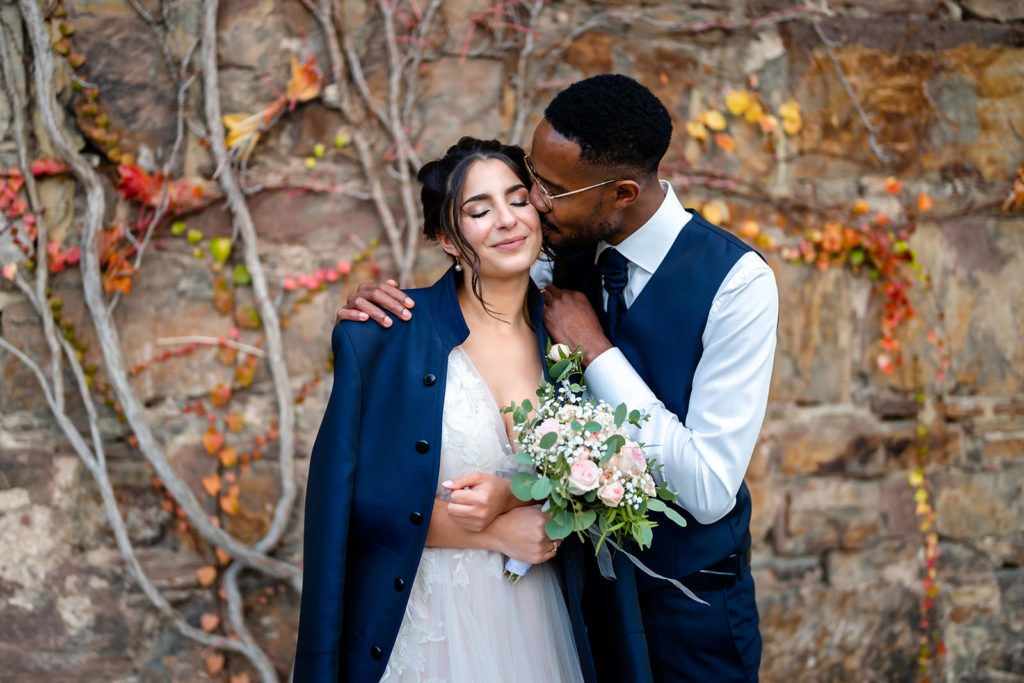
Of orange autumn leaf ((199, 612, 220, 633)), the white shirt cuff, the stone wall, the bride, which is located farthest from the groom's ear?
orange autumn leaf ((199, 612, 220, 633))

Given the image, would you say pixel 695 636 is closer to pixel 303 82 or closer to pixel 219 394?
pixel 219 394

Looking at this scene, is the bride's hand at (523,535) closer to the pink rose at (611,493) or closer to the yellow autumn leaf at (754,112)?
the pink rose at (611,493)

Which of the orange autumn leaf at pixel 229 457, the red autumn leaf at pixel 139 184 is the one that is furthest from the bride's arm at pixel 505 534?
the red autumn leaf at pixel 139 184

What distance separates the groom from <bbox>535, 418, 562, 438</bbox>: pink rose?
275 millimetres

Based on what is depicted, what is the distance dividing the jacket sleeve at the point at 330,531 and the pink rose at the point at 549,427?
466 mm

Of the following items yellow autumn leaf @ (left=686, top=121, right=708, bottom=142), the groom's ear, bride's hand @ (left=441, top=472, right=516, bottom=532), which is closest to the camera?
bride's hand @ (left=441, top=472, right=516, bottom=532)

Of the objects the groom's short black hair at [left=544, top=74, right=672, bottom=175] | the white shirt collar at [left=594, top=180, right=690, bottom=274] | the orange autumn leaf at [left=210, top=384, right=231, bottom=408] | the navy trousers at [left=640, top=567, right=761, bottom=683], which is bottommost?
the navy trousers at [left=640, top=567, right=761, bottom=683]

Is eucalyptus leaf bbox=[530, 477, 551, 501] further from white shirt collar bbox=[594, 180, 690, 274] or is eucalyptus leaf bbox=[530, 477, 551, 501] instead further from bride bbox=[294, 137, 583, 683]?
white shirt collar bbox=[594, 180, 690, 274]

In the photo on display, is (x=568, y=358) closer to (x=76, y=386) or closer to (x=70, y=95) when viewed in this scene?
(x=76, y=386)

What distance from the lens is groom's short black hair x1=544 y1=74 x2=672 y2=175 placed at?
6.68 feet

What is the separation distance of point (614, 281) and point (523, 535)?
73 cm

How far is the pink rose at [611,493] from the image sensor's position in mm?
1714

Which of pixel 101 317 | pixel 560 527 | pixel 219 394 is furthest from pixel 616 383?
pixel 101 317

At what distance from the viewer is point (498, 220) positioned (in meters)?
2.02
